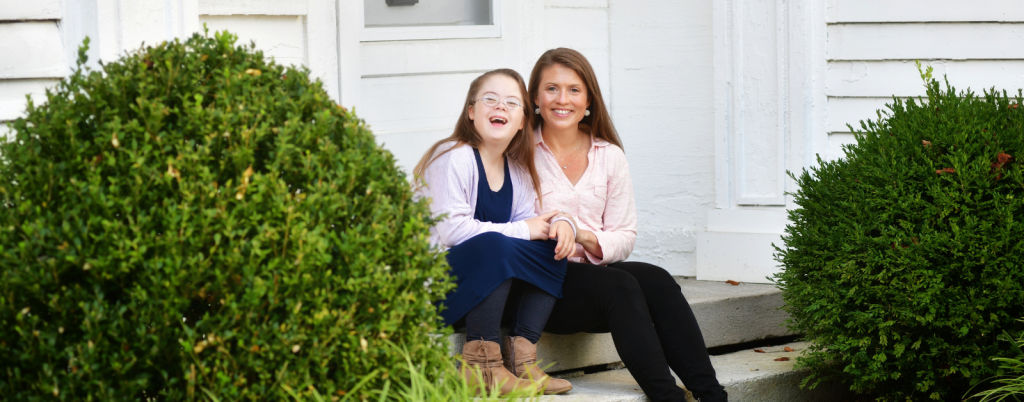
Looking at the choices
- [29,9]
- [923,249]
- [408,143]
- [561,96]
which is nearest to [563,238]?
[561,96]

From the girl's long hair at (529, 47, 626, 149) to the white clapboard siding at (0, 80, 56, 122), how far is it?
161cm

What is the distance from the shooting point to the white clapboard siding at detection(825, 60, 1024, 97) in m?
3.94

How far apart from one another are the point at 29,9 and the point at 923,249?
9.09 ft

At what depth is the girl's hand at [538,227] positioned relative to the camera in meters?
2.97

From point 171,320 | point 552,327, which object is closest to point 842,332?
point 552,327

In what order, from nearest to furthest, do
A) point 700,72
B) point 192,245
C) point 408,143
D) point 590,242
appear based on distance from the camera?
point 192,245 → point 590,242 → point 408,143 → point 700,72

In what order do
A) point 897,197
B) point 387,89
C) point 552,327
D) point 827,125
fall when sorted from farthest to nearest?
point 827,125, point 387,89, point 552,327, point 897,197

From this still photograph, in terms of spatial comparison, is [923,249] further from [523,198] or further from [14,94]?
[14,94]

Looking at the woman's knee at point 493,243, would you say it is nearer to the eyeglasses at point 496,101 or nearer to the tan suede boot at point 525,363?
the tan suede boot at point 525,363

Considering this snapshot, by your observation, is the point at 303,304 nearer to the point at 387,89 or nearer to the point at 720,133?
the point at 387,89

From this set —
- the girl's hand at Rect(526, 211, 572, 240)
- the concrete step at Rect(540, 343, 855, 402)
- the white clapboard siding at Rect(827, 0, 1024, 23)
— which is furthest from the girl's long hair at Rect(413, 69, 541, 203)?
the white clapboard siding at Rect(827, 0, 1024, 23)

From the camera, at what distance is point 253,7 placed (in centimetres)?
318

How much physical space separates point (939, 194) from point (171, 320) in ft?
7.50

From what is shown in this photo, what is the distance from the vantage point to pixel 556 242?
3053mm
